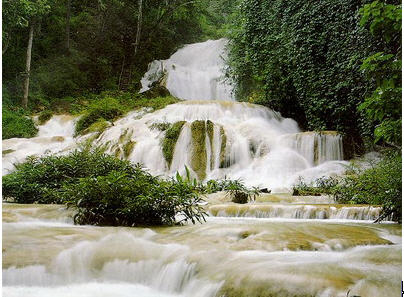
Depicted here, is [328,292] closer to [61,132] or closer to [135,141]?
[135,141]

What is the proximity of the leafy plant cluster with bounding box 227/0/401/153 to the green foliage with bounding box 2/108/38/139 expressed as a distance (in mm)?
8137

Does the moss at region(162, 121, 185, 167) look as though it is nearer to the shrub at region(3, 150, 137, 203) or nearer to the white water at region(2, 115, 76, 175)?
the white water at region(2, 115, 76, 175)

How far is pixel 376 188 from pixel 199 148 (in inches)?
236

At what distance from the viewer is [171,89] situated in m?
20.7

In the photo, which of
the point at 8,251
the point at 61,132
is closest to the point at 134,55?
the point at 61,132

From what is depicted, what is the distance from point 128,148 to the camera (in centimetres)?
1172

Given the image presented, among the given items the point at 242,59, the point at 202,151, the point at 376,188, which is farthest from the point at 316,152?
the point at 242,59

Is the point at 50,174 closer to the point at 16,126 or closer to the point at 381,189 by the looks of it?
the point at 381,189

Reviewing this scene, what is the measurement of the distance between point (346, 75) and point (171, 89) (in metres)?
10.8

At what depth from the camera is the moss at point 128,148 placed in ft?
38.0

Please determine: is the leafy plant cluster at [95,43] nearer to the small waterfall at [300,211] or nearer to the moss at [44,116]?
the moss at [44,116]

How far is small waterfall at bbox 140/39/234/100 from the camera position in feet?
68.2

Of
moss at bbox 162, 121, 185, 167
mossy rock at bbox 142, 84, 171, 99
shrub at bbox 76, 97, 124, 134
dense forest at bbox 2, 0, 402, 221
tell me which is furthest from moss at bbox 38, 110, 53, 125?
moss at bbox 162, 121, 185, 167

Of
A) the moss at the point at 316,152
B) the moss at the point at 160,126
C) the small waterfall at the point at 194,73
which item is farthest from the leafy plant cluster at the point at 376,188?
the small waterfall at the point at 194,73
